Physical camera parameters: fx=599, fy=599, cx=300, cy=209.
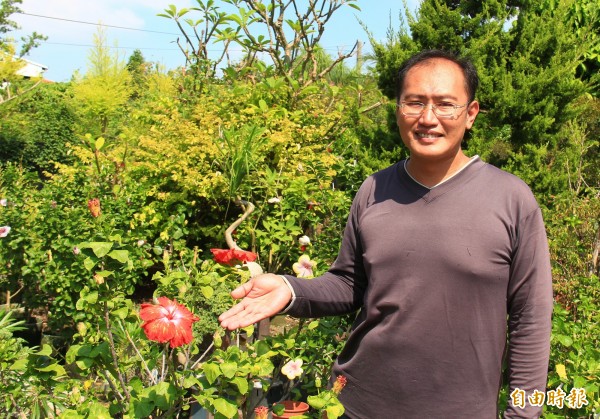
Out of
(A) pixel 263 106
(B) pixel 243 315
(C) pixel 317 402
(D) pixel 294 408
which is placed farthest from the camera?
(A) pixel 263 106

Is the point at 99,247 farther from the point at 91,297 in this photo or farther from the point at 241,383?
the point at 241,383

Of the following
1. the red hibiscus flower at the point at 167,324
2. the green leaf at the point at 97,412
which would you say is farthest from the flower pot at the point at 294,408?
the red hibiscus flower at the point at 167,324

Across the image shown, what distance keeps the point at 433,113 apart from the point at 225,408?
78cm

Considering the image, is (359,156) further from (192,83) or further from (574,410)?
(574,410)

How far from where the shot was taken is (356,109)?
15.3 ft

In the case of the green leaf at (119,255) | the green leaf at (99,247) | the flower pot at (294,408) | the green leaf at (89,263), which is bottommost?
the flower pot at (294,408)

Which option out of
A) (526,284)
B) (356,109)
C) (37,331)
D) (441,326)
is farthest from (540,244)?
(37,331)

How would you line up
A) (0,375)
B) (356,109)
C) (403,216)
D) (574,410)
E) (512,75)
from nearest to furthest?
(403,216)
(0,375)
(574,410)
(512,75)
(356,109)

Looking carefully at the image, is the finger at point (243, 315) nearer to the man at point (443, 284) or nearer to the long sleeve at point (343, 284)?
the man at point (443, 284)

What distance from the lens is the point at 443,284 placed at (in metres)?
1.27

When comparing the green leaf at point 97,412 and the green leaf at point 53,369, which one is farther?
the green leaf at point 53,369

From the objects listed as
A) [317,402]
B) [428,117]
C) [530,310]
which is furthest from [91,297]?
[530,310]

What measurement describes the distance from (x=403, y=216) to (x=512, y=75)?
331 centimetres

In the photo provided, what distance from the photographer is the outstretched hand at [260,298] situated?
1.31 metres
